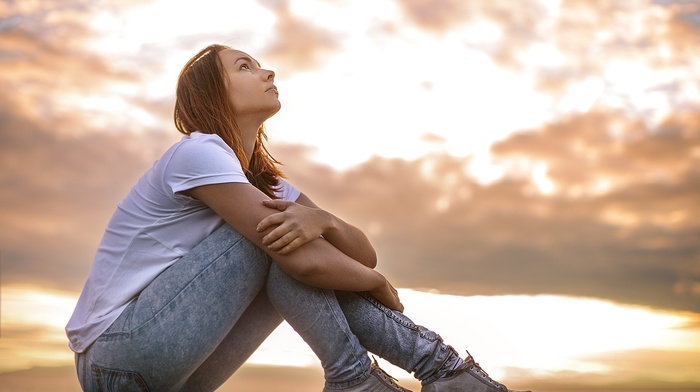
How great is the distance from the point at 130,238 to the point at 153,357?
45cm

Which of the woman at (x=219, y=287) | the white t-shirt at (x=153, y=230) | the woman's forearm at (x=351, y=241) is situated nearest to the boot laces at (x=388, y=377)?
the woman at (x=219, y=287)

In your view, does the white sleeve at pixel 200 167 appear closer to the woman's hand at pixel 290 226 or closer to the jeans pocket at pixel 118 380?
the woman's hand at pixel 290 226

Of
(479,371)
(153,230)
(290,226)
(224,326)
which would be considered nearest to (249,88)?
(153,230)

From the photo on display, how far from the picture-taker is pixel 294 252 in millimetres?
2457

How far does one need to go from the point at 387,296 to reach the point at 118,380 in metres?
0.96

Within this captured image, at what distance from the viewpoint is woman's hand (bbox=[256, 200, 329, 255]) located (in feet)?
7.95

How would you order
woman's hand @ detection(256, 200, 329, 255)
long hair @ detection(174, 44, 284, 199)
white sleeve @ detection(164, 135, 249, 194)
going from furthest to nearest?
long hair @ detection(174, 44, 284, 199) < white sleeve @ detection(164, 135, 249, 194) < woman's hand @ detection(256, 200, 329, 255)

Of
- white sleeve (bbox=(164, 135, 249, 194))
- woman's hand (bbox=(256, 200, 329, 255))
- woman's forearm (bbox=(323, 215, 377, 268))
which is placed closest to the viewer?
woman's hand (bbox=(256, 200, 329, 255))

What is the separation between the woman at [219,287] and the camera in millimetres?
2469

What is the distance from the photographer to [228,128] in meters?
3.03

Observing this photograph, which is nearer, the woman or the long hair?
the woman

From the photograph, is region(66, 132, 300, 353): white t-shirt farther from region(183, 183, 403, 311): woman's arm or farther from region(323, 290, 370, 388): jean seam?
region(323, 290, 370, 388): jean seam

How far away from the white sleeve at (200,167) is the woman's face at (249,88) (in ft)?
1.65

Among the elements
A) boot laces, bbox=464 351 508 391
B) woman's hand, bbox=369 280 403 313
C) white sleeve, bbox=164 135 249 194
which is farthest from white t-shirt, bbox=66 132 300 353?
boot laces, bbox=464 351 508 391
